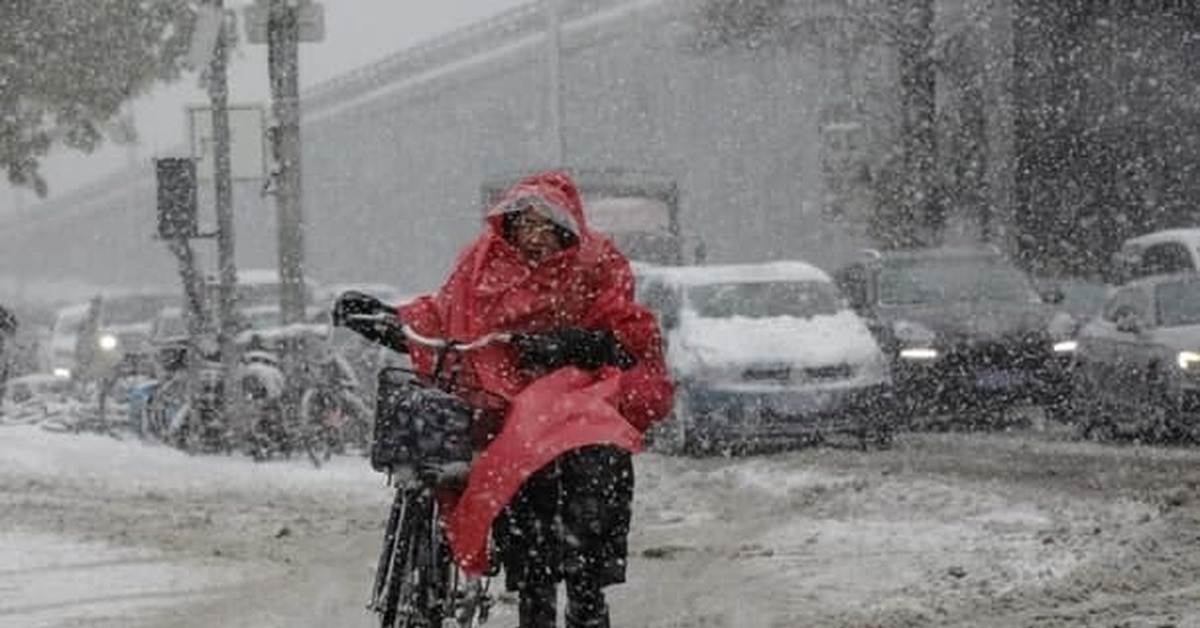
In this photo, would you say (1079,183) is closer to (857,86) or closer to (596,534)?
(857,86)

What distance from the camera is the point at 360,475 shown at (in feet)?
52.1

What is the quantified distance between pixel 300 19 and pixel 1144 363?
25.3 ft

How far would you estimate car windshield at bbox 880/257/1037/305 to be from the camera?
65.3ft

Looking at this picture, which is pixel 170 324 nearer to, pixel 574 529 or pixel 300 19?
pixel 300 19

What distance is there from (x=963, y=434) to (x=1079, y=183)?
57.8ft

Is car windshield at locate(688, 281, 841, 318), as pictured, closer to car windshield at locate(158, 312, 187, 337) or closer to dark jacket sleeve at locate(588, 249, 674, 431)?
car windshield at locate(158, 312, 187, 337)

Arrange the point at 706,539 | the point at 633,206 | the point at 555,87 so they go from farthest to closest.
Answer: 1. the point at 555,87
2. the point at 633,206
3. the point at 706,539

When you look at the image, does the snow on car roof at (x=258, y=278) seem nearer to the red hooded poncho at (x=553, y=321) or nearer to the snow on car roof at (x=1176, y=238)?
the snow on car roof at (x=1176, y=238)

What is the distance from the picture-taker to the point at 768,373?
16703 mm

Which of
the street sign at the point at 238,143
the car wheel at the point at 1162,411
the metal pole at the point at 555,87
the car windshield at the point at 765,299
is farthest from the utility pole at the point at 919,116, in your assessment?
the car wheel at the point at 1162,411

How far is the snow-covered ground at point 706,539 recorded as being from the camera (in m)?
8.99

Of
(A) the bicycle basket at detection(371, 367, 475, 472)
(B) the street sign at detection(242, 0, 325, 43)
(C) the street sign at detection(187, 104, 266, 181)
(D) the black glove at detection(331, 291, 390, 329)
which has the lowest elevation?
(A) the bicycle basket at detection(371, 367, 475, 472)

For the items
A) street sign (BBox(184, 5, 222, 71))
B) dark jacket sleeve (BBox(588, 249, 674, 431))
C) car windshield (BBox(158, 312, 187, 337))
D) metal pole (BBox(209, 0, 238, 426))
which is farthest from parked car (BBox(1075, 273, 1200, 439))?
car windshield (BBox(158, 312, 187, 337))

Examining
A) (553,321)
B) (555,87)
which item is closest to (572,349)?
(553,321)
